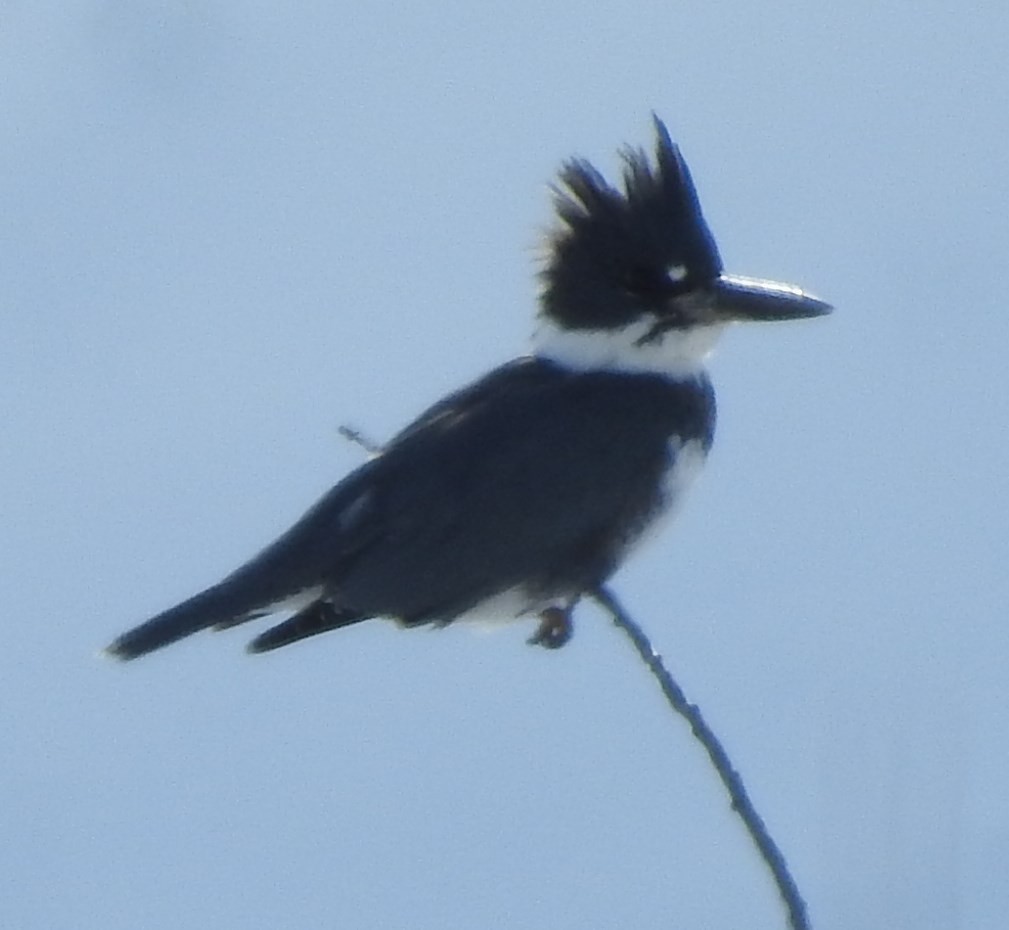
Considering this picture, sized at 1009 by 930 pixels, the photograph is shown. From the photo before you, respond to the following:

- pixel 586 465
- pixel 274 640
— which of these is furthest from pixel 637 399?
pixel 274 640

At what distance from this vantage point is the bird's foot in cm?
404

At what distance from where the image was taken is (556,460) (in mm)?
3863

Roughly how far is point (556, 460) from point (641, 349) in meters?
0.48

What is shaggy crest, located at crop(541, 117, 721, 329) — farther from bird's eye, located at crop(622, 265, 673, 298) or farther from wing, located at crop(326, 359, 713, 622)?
wing, located at crop(326, 359, 713, 622)

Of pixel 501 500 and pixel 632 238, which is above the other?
pixel 632 238

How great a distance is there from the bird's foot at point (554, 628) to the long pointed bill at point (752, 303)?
67cm

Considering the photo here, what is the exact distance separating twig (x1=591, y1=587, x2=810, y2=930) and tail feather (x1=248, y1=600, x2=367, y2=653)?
26.6 inches

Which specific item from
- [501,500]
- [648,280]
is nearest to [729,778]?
[501,500]

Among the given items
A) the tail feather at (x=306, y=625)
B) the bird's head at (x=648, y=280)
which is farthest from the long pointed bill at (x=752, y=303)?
the tail feather at (x=306, y=625)

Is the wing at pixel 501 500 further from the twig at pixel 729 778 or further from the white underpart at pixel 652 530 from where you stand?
the twig at pixel 729 778

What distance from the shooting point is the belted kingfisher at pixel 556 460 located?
3756 mm

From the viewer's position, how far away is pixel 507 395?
13.1 ft

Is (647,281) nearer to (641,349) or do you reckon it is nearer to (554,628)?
(641,349)

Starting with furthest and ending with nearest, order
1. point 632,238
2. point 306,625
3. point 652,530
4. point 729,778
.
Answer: point 632,238 → point 652,530 → point 306,625 → point 729,778
